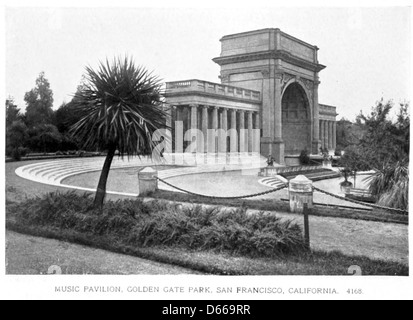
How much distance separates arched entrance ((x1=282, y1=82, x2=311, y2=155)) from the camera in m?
49.8

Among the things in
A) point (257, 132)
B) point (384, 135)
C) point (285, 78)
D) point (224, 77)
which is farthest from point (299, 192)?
point (285, 78)

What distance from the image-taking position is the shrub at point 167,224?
24.3 ft

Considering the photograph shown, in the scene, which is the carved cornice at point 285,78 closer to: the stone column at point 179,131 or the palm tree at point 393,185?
the stone column at point 179,131

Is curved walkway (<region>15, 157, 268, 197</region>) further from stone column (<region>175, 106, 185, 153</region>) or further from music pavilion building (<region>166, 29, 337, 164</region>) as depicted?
music pavilion building (<region>166, 29, 337, 164</region>)

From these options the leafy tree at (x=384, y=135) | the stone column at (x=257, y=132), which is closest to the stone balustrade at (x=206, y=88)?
the stone column at (x=257, y=132)

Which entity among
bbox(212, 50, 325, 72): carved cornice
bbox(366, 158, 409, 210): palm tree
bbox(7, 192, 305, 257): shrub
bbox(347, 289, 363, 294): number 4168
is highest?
bbox(212, 50, 325, 72): carved cornice

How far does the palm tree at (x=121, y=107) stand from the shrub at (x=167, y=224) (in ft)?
2.62

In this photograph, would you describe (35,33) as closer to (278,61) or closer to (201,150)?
(201,150)

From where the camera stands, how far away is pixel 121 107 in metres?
9.16

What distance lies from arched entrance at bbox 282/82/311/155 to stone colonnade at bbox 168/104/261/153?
32.6 feet

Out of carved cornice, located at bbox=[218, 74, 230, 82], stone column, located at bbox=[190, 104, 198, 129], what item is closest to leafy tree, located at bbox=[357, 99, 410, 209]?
stone column, located at bbox=[190, 104, 198, 129]

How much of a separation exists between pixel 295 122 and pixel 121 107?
144 ft

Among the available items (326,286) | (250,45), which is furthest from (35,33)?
(250,45)

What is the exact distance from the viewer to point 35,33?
859 centimetres
